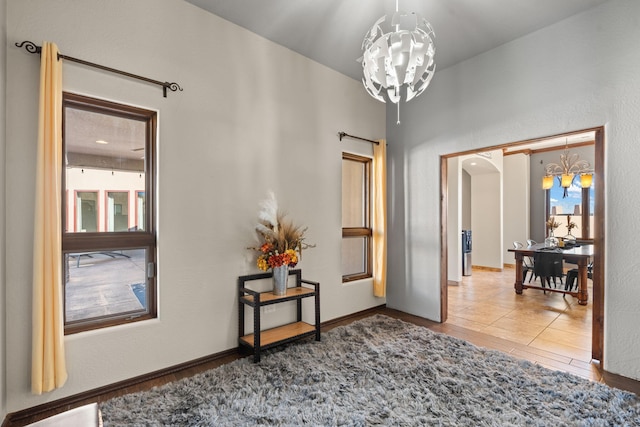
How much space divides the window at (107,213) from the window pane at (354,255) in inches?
91.8

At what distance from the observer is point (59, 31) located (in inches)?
84.4

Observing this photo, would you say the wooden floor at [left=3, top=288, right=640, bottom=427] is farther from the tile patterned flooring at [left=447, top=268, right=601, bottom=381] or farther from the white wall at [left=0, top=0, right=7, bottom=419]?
the white wall at [left=0, top=0, right=7, bottom=419]

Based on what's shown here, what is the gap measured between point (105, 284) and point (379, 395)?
7.28 feet

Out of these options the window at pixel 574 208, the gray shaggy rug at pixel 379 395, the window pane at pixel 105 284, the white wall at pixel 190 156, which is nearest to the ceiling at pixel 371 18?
the white wall at pixel 190 156

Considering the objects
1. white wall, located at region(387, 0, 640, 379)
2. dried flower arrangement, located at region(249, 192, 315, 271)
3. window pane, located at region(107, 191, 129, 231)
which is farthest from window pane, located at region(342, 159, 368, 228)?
window pane, located at region(107, 191, 129, 231)

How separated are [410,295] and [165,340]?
2.99 metres

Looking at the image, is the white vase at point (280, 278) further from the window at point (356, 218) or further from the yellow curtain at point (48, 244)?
the yellow curtain at point (48, 244)

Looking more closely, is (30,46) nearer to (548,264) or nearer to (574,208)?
(548,264)

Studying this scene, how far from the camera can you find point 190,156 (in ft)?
A: 8.86

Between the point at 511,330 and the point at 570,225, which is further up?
the point at 570,225

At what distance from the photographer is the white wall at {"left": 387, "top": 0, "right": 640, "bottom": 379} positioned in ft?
8.39

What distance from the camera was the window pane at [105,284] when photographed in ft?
7.43

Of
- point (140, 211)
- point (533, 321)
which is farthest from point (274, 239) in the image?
point (533, 321)

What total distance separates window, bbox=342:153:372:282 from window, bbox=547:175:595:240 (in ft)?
18.9
